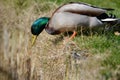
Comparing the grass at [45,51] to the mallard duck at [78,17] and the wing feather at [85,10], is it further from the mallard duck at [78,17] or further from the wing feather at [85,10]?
the wing feather at [85,10]

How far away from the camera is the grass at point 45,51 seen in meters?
6.36

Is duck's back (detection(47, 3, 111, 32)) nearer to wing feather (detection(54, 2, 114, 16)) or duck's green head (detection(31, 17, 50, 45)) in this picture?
wing feather (detection(54, 2, 114, 16))

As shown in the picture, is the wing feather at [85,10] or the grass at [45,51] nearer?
the grass at [45,51]

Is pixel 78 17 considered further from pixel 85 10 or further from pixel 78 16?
pixel 85 10

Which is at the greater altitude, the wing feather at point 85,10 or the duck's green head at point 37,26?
the wing feather at point 85,10

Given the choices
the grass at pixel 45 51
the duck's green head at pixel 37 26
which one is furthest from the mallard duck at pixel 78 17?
the duck's green head at pixel 37 26

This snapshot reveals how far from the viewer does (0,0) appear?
9.70 metres

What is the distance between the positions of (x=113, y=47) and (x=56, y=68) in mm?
839

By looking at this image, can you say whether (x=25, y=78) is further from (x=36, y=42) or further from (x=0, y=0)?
(x=0, y=0)

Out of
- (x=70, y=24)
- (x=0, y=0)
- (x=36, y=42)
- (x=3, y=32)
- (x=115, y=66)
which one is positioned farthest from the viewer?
(x=0, y=0)

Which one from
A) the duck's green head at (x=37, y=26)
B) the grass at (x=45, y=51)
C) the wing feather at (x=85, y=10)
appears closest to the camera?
the grass at (x=45, y=51)

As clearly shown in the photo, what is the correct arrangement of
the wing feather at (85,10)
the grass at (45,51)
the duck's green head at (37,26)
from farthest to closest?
the duck's green head at (37,26), the wing feather at (85,10), the grass at (45,51)

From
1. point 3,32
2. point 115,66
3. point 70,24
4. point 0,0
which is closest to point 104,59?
point 115,66

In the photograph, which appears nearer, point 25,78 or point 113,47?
point 113,47
